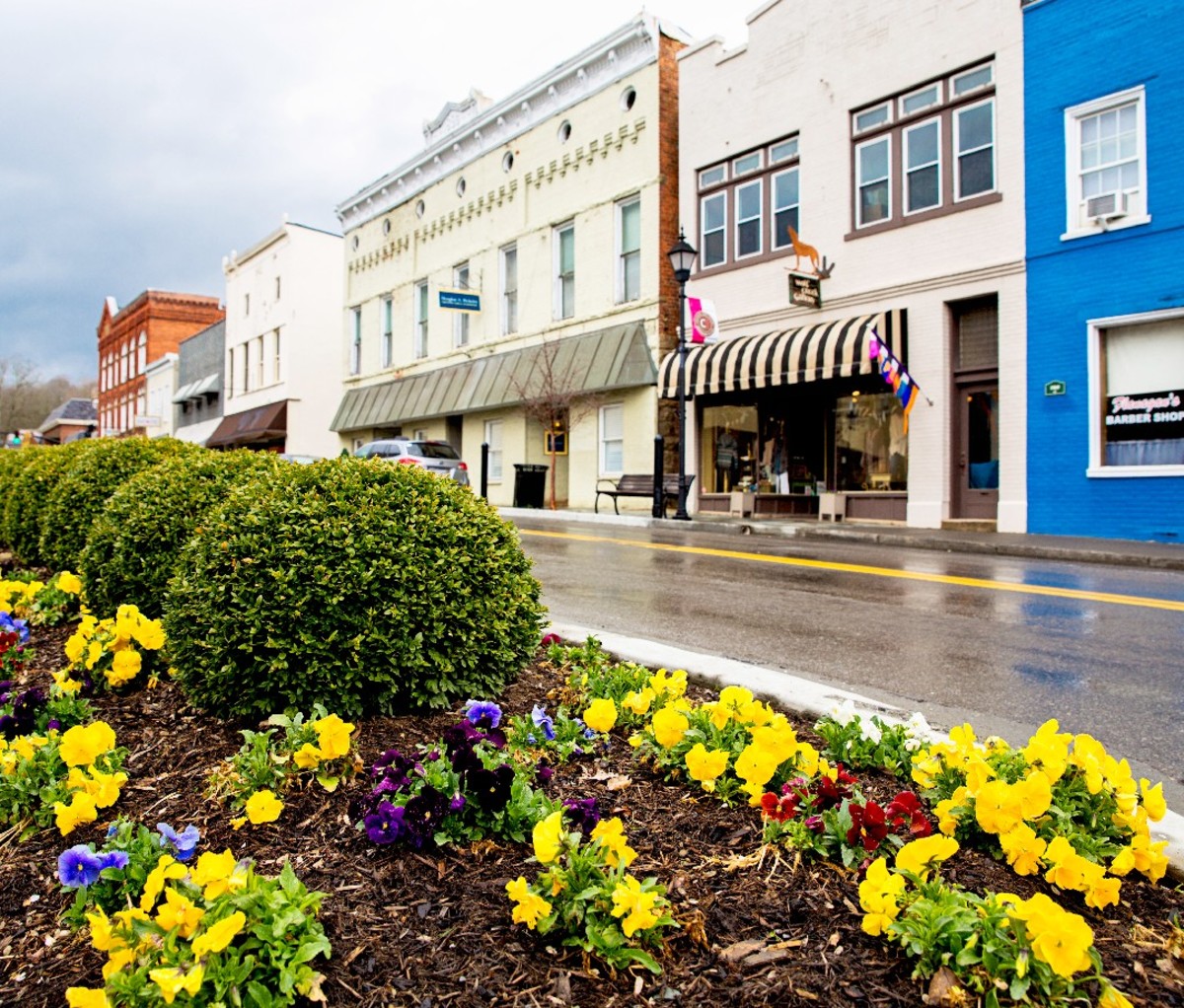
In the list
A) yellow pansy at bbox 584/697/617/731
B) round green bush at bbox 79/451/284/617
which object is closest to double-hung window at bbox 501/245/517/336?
round green bush at bbox 79/451/284/617

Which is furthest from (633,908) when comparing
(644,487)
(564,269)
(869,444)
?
(564,269)

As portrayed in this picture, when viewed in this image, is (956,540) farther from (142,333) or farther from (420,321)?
(142,333)

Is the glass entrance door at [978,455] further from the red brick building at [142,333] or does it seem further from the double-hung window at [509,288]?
the red brick building at [142,333]

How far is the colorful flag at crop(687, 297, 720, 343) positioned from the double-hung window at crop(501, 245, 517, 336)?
865 cm

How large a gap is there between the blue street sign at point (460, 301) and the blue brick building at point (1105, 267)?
16.0 meters

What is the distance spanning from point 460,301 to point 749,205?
1011 cm

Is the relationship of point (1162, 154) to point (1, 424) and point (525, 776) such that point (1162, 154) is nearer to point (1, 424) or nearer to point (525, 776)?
point (525, 776)

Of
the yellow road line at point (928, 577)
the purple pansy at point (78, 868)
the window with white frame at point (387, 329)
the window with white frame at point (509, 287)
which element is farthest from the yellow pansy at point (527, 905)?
the window with white frame at point (387, 329)

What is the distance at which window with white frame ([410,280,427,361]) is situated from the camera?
30.8 m

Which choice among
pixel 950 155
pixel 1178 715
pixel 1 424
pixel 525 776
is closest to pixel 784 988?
pixel 525 776

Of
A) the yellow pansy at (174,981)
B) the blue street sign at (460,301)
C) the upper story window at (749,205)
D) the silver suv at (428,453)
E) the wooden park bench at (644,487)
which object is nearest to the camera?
the yellow pansy at (174,981)

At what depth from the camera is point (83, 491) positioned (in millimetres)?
6797

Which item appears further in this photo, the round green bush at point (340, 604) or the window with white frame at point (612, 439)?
the window with white frame at point (612, 439)

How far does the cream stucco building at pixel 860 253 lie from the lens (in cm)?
1549
